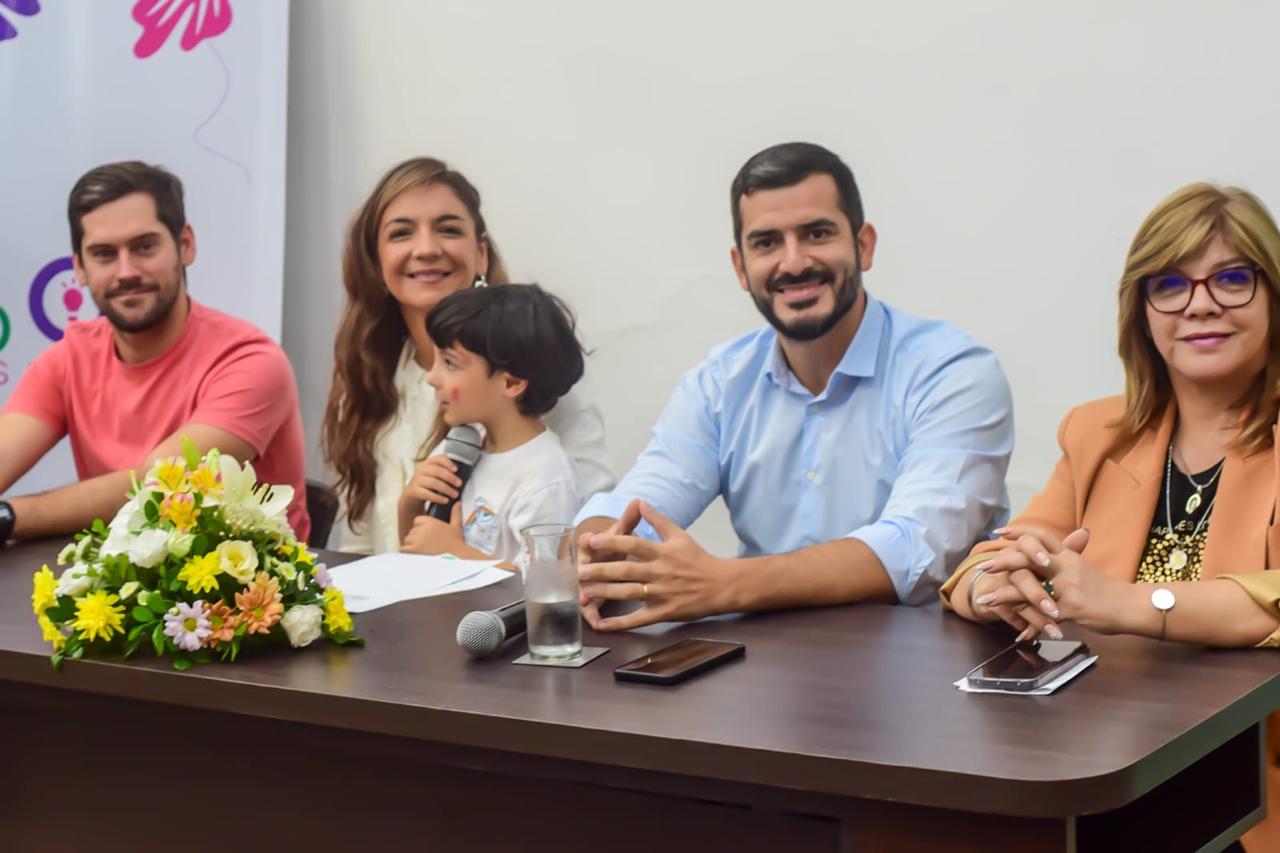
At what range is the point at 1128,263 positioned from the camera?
7.25 ft

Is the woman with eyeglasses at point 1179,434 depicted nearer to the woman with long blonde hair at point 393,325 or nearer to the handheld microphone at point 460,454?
the handheld microphone at point 460,454

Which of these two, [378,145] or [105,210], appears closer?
[105,210]

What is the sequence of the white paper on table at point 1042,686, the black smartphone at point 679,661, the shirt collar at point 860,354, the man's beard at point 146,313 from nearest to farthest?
the white paper on table at point 1042,686, the black smartphone at point 679,661, the shirt collar at point 860,354, the man's beard at point 146,313

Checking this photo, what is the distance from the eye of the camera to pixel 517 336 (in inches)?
131

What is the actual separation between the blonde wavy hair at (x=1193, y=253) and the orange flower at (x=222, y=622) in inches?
51.8

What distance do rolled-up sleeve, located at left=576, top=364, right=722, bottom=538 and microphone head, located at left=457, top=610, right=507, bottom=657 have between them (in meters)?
0.90

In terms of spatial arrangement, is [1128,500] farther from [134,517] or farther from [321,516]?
[321,516]

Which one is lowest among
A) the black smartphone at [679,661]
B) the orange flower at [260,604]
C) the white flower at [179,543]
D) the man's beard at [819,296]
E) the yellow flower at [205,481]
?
the black smartphone at [679,661]

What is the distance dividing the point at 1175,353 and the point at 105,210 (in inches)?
105

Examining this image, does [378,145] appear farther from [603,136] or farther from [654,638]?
[654,638]

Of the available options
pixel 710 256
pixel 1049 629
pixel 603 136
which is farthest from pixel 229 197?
pixel 1049 629

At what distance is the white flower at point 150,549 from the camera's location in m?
1.87

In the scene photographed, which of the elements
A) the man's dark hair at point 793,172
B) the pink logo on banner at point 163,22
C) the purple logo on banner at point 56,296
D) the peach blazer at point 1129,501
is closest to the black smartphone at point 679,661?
the peach blazer at point 1129,501

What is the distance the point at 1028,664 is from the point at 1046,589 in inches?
7.7
